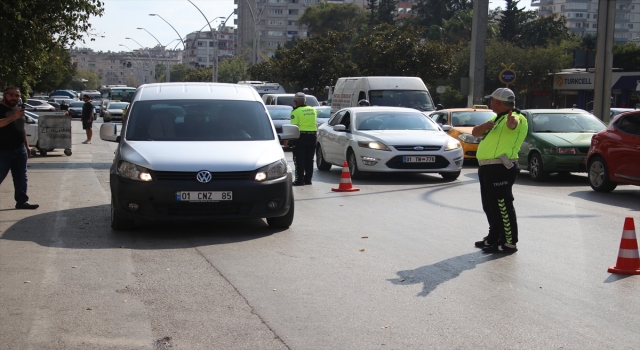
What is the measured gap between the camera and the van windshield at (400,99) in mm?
26844

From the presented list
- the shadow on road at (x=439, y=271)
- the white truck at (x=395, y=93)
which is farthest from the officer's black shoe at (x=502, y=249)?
the white truck at (x=395, y=93)

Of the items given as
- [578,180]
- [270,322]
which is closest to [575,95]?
[578,180]

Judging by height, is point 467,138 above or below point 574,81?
below

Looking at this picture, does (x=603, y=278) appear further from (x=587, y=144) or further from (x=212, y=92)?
(x=587, y=144)

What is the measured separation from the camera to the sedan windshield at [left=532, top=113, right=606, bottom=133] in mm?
17922

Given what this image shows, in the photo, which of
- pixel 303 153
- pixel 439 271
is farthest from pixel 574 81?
pixel 439 271

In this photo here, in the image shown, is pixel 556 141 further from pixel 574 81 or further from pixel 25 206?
pixel 574 81

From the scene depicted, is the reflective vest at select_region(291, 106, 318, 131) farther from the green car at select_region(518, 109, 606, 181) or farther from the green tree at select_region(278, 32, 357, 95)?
the green tree at select_region(278, 32, 357, 95)

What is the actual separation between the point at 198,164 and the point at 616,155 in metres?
7.97

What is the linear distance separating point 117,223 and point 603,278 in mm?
5301

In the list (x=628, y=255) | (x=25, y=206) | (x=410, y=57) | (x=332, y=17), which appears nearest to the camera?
(x=628, y=255)

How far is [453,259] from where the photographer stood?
8492mm

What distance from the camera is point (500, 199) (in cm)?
877

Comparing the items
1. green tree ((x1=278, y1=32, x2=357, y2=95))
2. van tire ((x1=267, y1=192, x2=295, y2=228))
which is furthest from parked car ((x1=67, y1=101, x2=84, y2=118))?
van tire ((x1=267, y1=192, x2=295, y2=228))
